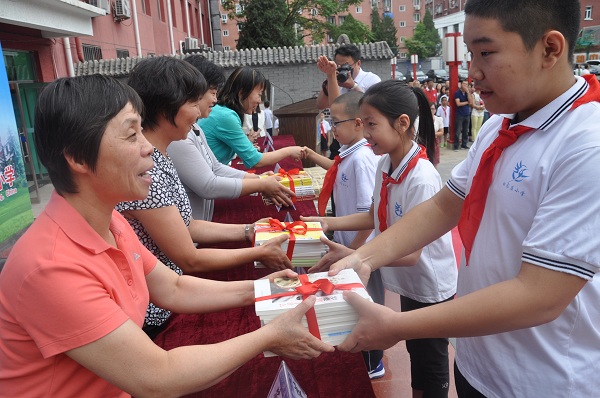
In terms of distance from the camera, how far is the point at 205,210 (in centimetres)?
295

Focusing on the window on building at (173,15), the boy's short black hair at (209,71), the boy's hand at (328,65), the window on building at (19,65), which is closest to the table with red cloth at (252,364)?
the boy's short black hair at (209,71)

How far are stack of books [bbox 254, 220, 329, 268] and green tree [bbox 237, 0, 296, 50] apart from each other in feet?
82.2

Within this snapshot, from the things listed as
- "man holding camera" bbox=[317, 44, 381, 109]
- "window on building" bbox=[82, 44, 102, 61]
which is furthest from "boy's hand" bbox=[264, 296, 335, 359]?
"window on building" bbox=[82, 44, 102, 61]

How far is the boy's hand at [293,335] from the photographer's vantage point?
1350 mm

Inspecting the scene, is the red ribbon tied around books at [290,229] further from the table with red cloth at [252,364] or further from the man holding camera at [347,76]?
the man holding camera at [347,76]

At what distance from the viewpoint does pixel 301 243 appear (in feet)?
6.80

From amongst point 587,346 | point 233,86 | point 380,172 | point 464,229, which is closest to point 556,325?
point 587,346

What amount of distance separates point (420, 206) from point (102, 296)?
1131mm

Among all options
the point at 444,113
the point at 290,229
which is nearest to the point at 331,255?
the point at 290,229

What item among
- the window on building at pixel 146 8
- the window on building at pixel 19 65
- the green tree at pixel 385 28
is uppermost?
the green tree at pixel 385 28

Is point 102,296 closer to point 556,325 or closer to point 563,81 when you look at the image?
point 556,325

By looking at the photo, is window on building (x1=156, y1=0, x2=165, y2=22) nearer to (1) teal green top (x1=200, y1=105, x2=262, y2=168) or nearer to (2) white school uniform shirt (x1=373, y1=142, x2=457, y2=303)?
(1) teal green top (x1=200, y1=105, x2=262, y2=168)

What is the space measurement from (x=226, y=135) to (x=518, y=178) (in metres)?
2.79

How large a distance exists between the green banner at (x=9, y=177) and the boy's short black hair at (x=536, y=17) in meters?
5.87
